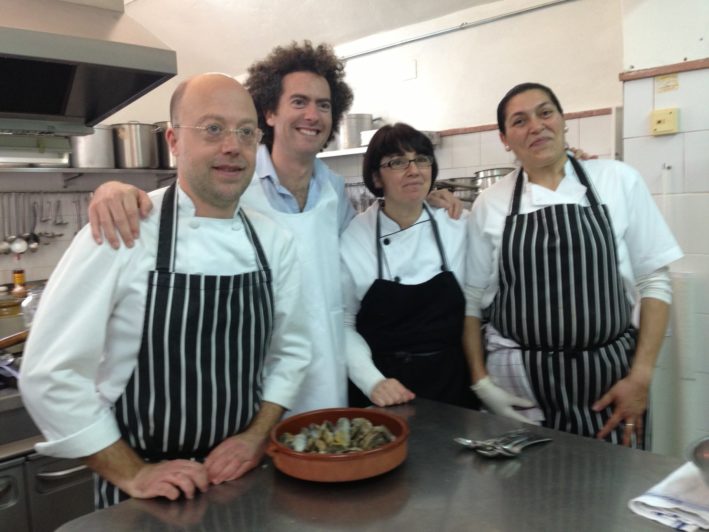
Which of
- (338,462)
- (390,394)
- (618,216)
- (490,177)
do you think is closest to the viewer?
(338,462)

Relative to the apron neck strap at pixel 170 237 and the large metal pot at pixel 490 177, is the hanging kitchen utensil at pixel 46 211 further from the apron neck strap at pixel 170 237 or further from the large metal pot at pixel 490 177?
the apron neck strap at pixel 170 237

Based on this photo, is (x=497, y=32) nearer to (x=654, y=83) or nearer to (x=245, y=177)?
(x=654, y=83)

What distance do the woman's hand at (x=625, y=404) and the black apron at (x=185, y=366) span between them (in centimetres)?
98

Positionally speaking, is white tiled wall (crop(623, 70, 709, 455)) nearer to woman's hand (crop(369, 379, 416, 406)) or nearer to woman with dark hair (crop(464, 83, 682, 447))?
woman with dark hair (crop(464, 83, 682, 447))

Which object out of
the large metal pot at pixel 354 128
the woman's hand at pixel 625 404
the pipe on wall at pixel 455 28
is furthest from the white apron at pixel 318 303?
the large metal pot at pixel 354 128

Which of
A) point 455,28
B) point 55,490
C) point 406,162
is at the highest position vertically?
point 455,28

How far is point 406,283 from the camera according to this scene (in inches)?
71.2

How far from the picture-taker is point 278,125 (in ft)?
6.02

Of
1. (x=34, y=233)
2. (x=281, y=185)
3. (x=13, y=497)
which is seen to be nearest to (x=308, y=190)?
(x=281, y=185)

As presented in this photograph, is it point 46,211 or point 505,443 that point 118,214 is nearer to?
point 505,443

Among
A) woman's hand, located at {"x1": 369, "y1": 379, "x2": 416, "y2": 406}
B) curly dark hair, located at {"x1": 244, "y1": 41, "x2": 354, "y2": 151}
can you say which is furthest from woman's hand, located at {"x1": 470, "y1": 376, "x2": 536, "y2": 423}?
curly dark hair, located at {"x1": 244, "y1": 41, "x2": 354, "y2": 151}

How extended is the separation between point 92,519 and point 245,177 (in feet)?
2.37

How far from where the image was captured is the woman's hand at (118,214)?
122 centimetres

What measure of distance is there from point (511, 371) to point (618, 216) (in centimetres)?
52
